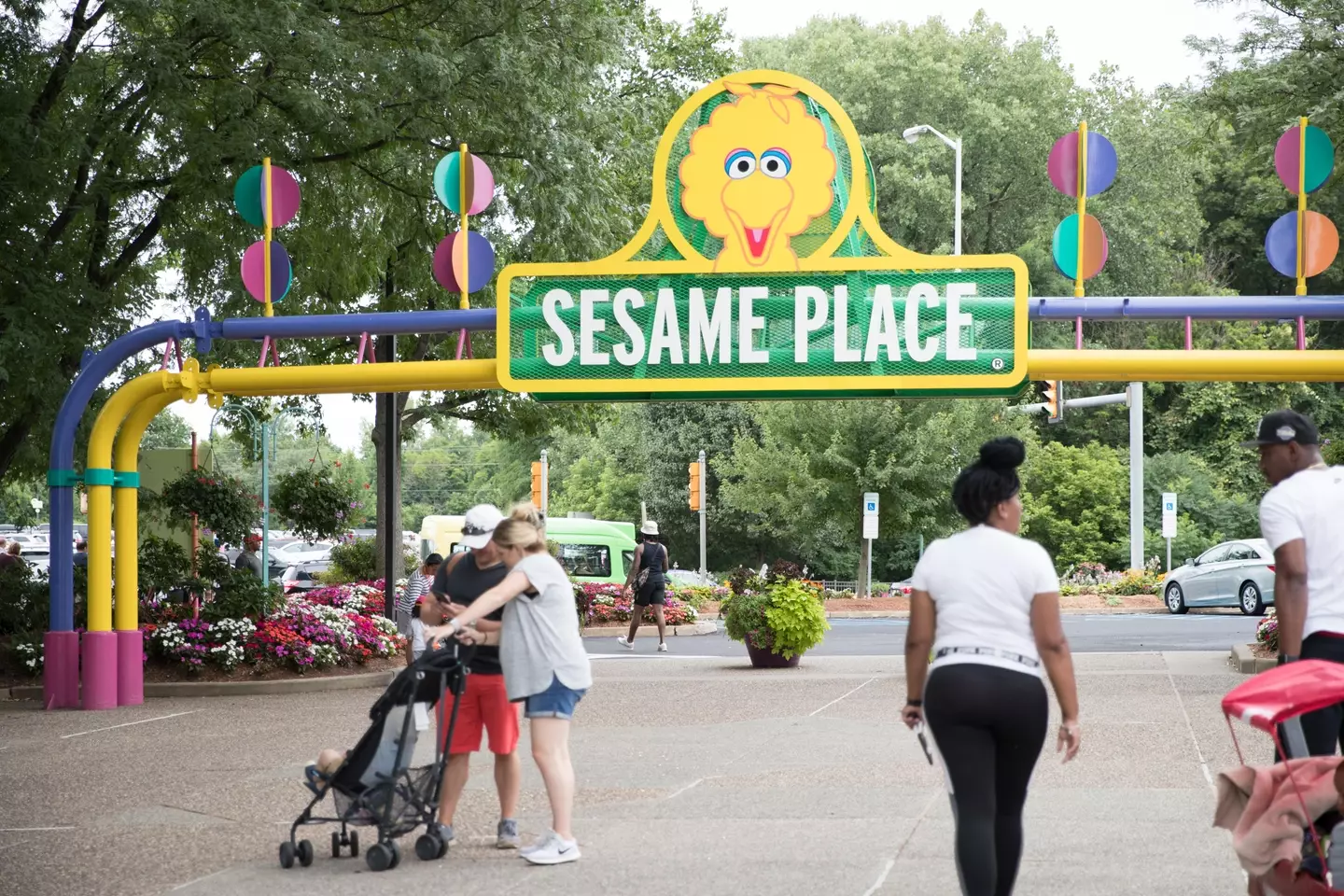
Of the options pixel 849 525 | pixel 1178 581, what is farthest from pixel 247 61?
pixel 849 525

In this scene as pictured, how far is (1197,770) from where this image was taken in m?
10.2

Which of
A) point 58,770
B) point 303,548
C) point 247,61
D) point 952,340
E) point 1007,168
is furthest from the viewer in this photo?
point 303,548

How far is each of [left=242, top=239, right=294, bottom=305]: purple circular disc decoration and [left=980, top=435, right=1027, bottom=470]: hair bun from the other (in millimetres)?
10725

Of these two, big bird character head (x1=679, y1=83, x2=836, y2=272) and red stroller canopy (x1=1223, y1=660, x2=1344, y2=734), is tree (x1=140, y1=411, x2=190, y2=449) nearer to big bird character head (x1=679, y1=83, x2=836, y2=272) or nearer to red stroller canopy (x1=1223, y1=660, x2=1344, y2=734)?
big bird character head (x1=679, y1=83, x2=836, y2=272)

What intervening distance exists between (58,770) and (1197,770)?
7563mm

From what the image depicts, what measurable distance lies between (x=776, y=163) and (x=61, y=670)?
328 inches

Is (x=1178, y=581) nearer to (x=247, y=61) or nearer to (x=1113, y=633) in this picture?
(x=1113, y=633)

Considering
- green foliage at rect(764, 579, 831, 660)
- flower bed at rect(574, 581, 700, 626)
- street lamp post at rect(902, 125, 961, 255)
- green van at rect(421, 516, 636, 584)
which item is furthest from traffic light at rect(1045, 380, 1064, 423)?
green foliage at rect(764, 579, 831, 660)

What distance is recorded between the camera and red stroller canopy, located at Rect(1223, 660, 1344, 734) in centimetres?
545

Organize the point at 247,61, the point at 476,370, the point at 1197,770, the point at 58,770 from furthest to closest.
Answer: the point at 247,61
the point at 476,370
the point at 58,770
the point at 1197,770

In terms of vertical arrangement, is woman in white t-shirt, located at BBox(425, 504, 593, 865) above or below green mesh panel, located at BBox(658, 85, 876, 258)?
below

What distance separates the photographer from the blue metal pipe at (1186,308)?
13625 mm

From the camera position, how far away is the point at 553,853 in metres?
7.31

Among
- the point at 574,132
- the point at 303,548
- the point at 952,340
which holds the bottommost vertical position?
the point at 303,548
